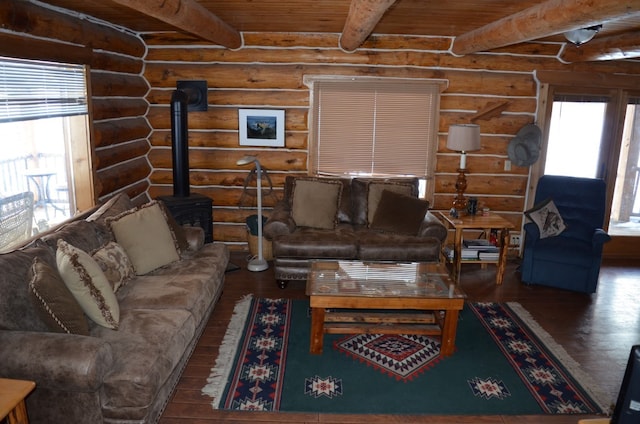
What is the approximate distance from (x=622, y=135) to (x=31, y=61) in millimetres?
6545

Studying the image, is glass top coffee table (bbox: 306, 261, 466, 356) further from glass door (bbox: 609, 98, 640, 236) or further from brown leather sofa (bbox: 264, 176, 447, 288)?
glass door (bbox: 609, 98, 640, 236)

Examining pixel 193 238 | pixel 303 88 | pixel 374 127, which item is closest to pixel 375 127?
pixel 374 127

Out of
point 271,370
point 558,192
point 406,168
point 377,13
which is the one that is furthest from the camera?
point 406,168

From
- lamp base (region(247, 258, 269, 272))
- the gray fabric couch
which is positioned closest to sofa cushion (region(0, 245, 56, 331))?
the gray fabric couch

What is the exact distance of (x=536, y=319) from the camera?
460 cm

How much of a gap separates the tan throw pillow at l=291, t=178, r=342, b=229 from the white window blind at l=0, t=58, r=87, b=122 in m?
2.31

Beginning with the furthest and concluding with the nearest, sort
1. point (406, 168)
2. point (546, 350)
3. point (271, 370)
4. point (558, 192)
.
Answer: point (406, 168)
point (558, 192)
point (546, 350)
point (271, 370)

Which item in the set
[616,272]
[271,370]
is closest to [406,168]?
[616,272]

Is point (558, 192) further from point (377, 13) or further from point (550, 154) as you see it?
point (377, 13)

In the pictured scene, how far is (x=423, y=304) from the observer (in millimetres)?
3805

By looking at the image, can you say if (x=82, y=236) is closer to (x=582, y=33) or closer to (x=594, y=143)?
(x=582, y=33)

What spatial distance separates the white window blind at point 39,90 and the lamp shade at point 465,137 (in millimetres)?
3805

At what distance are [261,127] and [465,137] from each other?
7.92 feet

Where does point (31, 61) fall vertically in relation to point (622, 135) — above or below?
above
